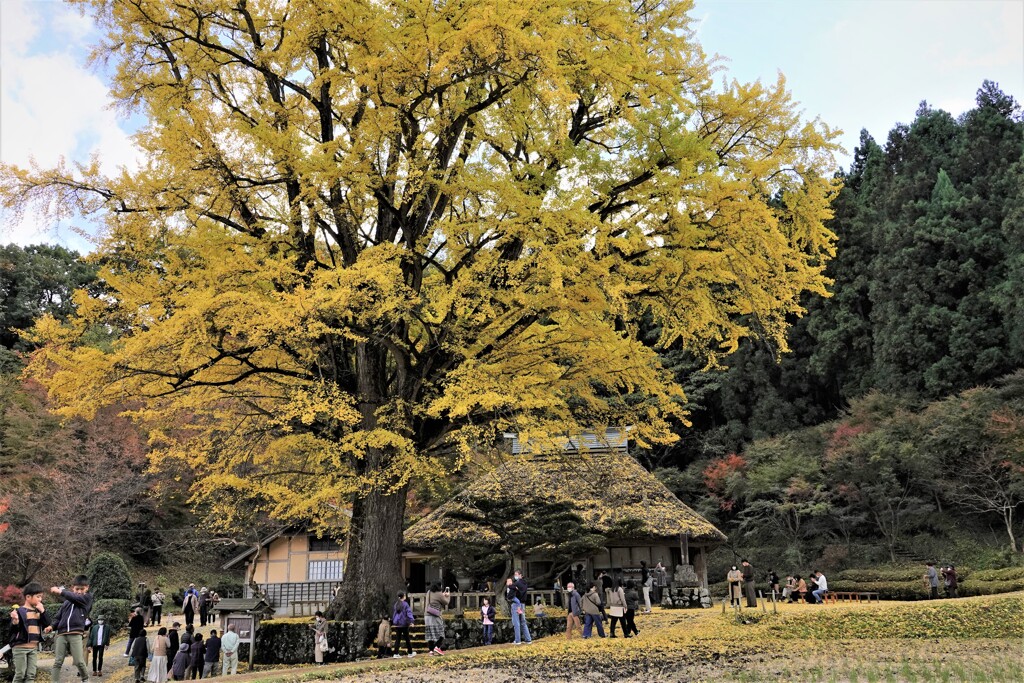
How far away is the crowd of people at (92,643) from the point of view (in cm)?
882

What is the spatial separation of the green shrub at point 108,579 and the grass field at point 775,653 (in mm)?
15039

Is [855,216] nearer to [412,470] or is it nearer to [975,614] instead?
[975,614]

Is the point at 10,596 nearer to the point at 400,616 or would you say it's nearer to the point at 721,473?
the point at 400,616

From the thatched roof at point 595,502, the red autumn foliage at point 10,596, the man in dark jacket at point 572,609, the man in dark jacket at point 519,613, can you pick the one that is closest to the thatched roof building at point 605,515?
the thatched roof at point 595,502

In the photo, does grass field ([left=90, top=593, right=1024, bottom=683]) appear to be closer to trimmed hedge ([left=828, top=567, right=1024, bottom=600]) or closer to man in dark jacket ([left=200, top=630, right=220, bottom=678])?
man in dark jacket ([left=200, top=630, right=220, bottom=678])

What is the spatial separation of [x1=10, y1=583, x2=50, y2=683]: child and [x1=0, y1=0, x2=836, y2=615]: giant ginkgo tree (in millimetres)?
3445

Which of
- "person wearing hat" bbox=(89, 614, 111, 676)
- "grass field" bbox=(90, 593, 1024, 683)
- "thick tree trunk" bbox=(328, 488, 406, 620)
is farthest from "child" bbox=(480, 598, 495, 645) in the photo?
"person wearing hat" bbox=(89, 614, 111, 676)

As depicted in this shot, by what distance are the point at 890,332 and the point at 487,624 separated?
27188 mm

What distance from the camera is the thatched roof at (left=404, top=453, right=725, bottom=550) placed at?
64.2 feet

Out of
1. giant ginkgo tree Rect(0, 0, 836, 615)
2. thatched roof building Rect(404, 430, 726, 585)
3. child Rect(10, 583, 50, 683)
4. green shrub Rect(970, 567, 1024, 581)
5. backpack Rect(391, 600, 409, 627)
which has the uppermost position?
giant ginkgo tree Rect(0, 0, 836, 615)

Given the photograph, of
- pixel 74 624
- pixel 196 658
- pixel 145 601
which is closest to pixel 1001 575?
pixel 196 658

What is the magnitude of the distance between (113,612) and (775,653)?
19.9 m

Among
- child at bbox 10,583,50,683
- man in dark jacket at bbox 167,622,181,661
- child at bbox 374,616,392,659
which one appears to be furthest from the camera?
man in dark jacket at bbox 167,622,181,661

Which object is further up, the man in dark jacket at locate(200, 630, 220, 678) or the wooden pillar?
the wooden pillar
